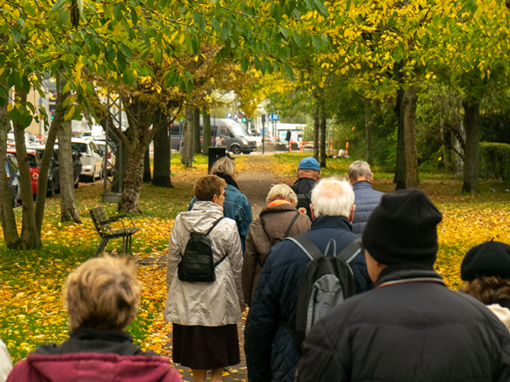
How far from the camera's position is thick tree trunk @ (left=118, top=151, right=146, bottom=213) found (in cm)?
1573

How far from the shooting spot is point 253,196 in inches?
899

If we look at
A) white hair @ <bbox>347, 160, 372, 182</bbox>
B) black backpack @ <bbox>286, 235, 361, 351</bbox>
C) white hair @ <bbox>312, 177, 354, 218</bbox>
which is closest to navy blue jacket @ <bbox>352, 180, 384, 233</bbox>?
white hair @ <bbox>347, 160, 372, 182</bbox>

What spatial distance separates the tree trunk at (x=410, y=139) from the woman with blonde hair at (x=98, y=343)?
1551 centimetres

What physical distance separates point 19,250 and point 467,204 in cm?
1364

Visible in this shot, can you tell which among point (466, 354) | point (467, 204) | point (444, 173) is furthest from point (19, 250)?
point (444, 173)

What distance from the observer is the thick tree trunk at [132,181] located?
619 inches

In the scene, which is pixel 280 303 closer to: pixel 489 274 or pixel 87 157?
pixel 489 274

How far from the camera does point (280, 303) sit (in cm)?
356

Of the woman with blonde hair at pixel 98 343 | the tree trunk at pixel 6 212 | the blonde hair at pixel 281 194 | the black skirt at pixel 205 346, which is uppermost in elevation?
the blonde hair at pixel 281 194

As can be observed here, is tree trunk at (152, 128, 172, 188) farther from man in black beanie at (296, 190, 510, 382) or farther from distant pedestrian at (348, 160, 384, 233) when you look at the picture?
man in black beanie at (296, 190, 510, 382)

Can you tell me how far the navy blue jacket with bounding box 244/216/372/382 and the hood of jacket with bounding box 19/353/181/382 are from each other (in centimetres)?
135

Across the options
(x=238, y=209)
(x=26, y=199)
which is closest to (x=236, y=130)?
(x=26, y=199)

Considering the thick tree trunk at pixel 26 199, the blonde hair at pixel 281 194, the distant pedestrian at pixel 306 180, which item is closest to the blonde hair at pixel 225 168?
the distant pedestrian at pixel 306 180

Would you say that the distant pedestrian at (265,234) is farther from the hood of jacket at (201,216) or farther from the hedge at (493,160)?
the hedge at (493,160)
